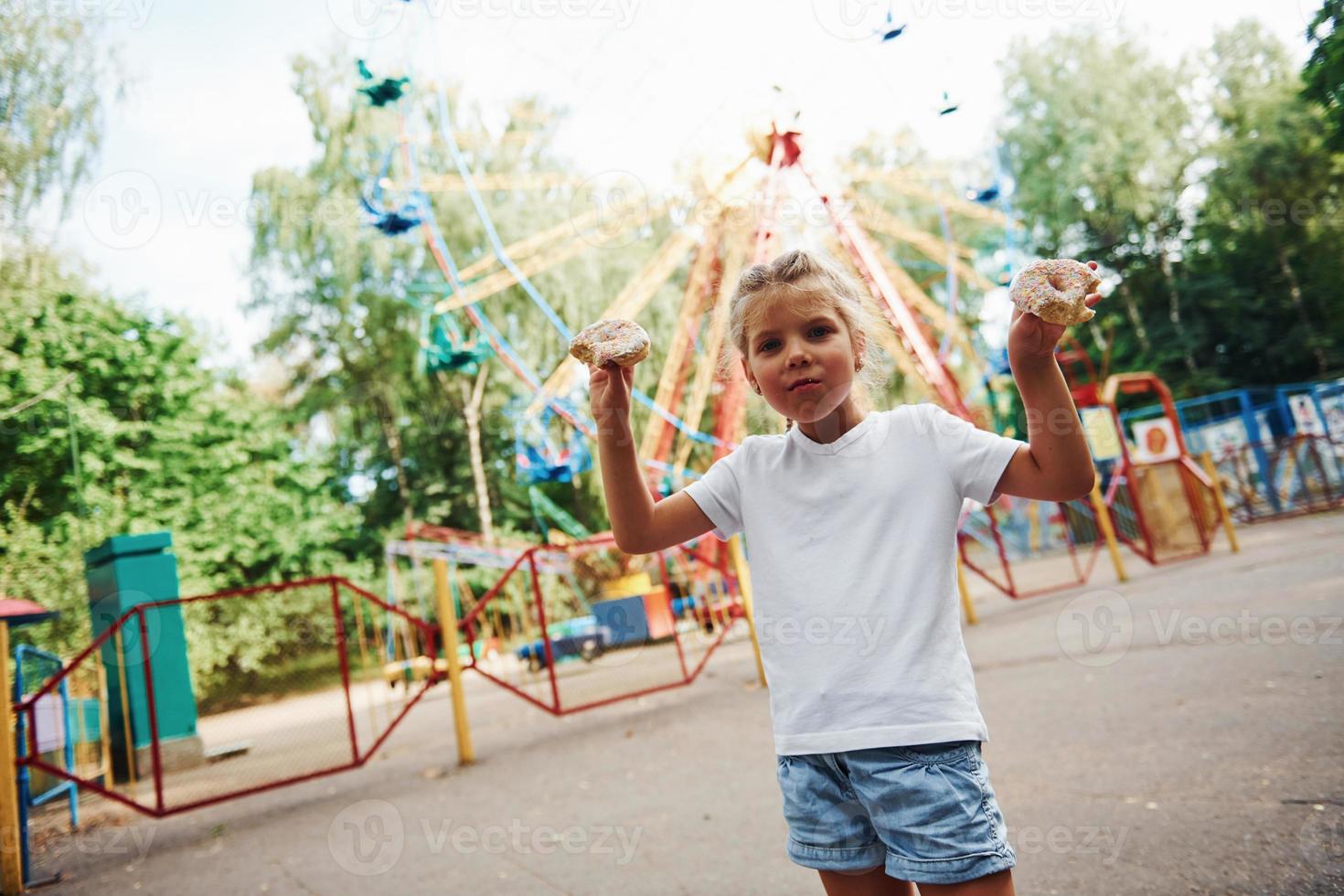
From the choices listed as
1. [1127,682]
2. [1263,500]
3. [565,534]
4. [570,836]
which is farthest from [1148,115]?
[570,836]

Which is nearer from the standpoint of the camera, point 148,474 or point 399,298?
point 148,474

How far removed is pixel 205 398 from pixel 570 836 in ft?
67.7

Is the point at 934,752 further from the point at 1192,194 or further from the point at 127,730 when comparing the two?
the point at 1192,194

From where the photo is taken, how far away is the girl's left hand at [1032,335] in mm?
1240

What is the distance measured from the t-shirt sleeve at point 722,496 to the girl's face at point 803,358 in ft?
0.59

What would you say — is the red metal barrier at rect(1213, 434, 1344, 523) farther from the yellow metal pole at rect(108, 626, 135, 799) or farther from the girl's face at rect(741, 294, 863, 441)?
the yellow metal pole at rect(108, 626, 135, 799)

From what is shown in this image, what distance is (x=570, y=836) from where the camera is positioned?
3.80 metres

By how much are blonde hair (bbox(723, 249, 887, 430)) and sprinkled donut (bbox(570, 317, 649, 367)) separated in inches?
8.5

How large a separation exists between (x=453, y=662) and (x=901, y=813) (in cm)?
560

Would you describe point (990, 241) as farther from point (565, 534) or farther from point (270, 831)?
point (270, 831)

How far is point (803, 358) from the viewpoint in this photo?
4.72ft

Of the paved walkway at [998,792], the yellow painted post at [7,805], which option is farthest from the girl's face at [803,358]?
the yellow painted post at [7,805]

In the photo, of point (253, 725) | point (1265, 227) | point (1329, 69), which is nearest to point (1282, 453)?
point (1329, 69)

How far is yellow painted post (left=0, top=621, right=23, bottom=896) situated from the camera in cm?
436
